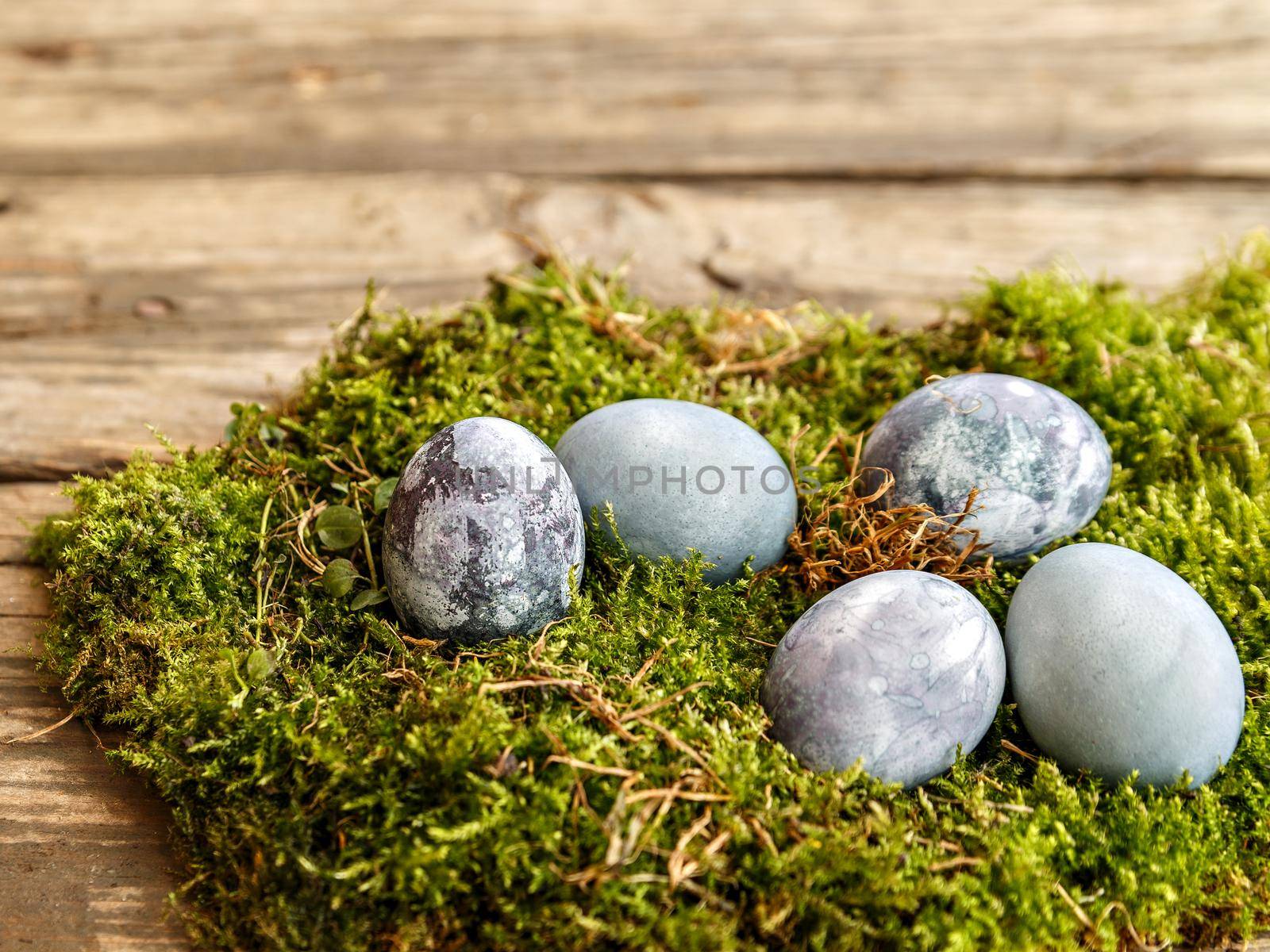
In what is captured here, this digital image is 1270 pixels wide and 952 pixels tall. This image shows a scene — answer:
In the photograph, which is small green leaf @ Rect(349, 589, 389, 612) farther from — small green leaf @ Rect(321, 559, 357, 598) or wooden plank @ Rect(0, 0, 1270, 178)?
wooden plank @ Rect(0, 0, 1270, 178)

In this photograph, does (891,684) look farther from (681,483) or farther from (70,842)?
(70,842)

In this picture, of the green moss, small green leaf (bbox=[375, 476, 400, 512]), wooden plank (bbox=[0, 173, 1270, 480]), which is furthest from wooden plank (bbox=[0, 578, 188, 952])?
wooden plank (bbox=[0, 173, 1270, 480])

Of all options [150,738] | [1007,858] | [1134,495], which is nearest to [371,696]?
[150,738]

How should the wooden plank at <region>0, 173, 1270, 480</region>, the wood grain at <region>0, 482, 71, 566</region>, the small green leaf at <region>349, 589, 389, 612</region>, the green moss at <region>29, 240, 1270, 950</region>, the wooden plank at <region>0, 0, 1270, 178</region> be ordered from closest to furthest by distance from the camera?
the green moss at <region>29, 240, 1270, 950</region> < the small green leaf at <region>349, 589, 389, 612</region> < the wood grain at <region>0, 482, 71, 566</region> < the wooden plank at <region>0, 173, 1270, 480</region> < the wooden plank at <region>0, 0, 1270, 178</region>

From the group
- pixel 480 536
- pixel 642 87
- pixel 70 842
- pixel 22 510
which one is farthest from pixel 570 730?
pixel 642 87

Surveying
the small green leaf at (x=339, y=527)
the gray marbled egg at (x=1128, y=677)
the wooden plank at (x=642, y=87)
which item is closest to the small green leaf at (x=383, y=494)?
the small green leaf at (x=339, y=527)

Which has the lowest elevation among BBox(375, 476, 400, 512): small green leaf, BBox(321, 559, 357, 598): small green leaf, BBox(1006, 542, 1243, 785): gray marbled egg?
BBox(1006, 542, 1243, 785): gray marbled egg
